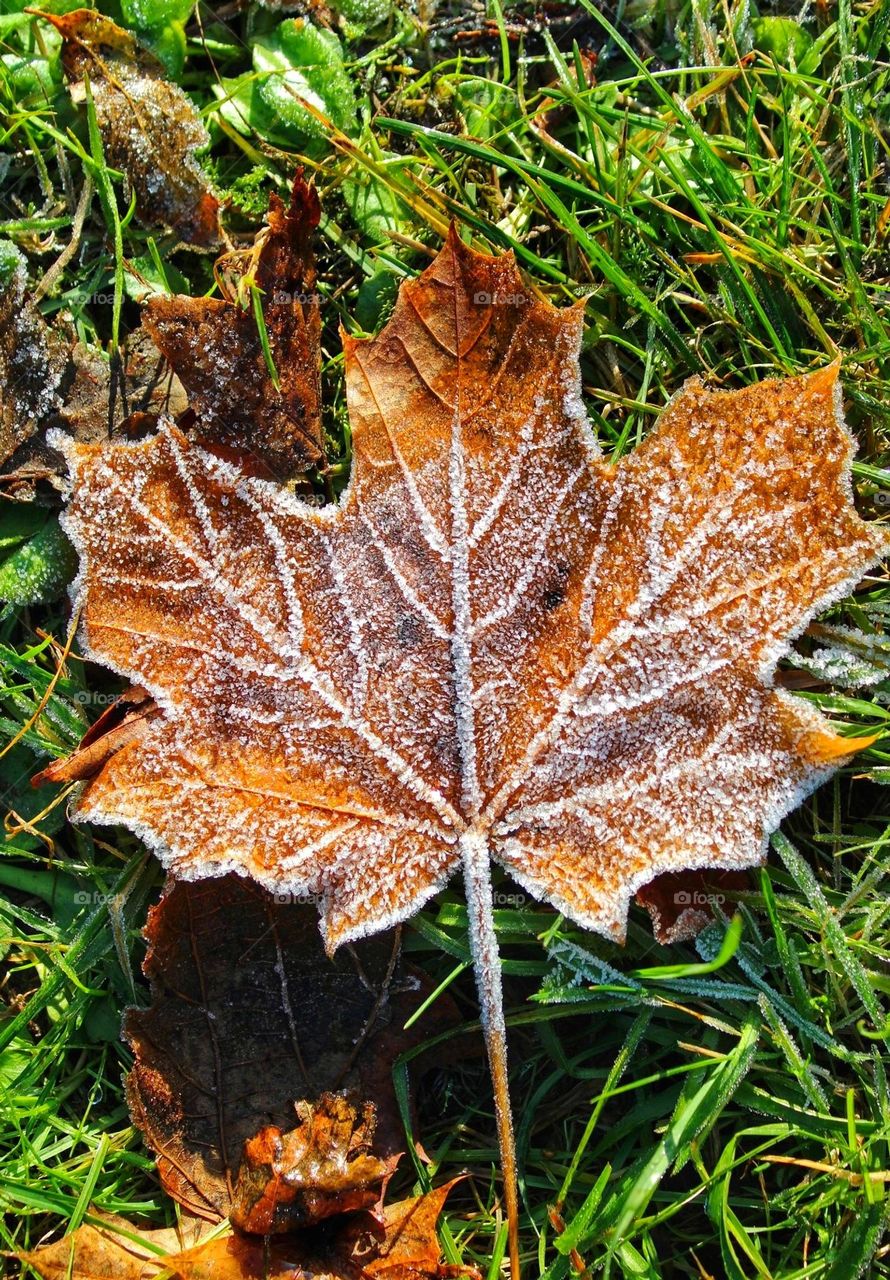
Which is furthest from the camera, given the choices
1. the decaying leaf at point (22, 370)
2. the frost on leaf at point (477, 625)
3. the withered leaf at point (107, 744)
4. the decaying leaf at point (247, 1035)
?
the decaying leaf at point (22, 370)

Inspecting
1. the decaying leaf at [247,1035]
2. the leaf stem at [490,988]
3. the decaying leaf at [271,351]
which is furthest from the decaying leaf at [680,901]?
the decaying leaf at [271,351]

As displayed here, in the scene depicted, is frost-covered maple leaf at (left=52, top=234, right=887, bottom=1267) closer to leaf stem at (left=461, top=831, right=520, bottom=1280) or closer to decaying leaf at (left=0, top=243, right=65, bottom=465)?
leaf stem at (left=461, top=831, right=520, bottom=1280)

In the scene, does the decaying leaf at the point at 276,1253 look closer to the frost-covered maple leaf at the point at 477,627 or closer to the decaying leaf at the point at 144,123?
the frost-covered maple leaf at the point at 477,627

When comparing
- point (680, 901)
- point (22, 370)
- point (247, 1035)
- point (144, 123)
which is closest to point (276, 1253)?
point (247, 1035)

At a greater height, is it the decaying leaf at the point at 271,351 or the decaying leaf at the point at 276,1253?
the decaying leaf at the point at 271,351

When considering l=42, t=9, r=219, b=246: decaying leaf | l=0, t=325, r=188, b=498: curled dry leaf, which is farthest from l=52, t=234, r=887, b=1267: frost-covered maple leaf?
l=42, t=9, r=219, b=246: decaying leaf

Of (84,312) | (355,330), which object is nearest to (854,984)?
(355,330)
